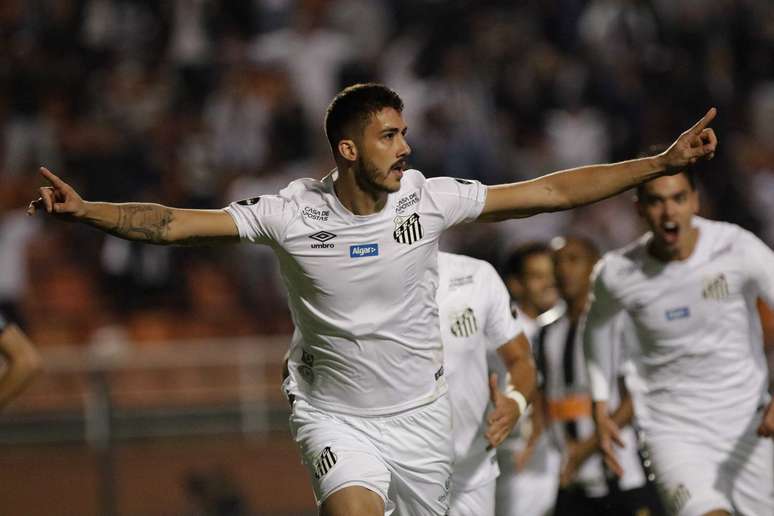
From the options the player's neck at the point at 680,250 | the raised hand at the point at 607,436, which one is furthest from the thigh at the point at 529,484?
the player's neck at the point at 680,250

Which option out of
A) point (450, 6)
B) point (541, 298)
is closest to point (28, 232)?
point (450, 6)

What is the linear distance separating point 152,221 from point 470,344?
2.02 metres

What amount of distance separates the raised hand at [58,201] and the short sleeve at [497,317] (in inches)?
97.1

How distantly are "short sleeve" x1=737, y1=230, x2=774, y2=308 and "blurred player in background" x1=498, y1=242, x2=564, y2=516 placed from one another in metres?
1.48

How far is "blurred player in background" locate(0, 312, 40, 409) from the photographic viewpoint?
6.53 m

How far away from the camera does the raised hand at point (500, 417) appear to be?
6.09 meters

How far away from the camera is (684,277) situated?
6.98m

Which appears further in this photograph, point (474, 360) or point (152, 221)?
point (474, 360)

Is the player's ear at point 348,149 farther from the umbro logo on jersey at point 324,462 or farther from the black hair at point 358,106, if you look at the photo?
the umbro logo on jersey at point 324,462

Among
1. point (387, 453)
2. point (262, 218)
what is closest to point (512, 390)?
point (387, 453)

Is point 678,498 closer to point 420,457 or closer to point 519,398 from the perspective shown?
point 519,398

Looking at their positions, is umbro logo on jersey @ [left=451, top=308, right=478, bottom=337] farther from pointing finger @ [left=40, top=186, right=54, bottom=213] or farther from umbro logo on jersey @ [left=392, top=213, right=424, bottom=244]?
pointing finger @ [left=40, top=186, right=54, bottom=213]

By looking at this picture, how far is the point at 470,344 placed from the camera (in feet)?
22.4

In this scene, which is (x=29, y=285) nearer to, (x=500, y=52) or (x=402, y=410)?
(x=500, y=52)
